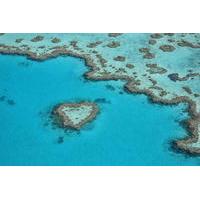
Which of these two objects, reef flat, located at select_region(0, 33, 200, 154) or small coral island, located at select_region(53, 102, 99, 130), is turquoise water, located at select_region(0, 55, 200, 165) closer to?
small coral island, located at select_region(53, 102, 99, 130)

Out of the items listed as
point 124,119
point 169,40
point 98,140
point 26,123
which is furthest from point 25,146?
point 169,40

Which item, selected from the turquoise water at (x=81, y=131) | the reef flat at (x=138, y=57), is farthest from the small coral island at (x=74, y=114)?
the reef flat at (x=138, y=57)

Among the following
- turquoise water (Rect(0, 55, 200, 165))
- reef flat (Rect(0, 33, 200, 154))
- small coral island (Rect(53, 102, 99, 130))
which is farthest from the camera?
reef flat (Rect(0, 33, 200, 154))

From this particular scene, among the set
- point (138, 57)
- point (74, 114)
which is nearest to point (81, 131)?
point (74, 114)

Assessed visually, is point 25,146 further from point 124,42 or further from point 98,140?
point 124,42

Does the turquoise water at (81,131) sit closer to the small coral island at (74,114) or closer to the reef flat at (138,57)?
the small coral island at (74,114)

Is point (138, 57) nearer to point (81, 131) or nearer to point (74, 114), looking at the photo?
point (74, 114)

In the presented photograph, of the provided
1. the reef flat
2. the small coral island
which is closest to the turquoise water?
the small coral island
